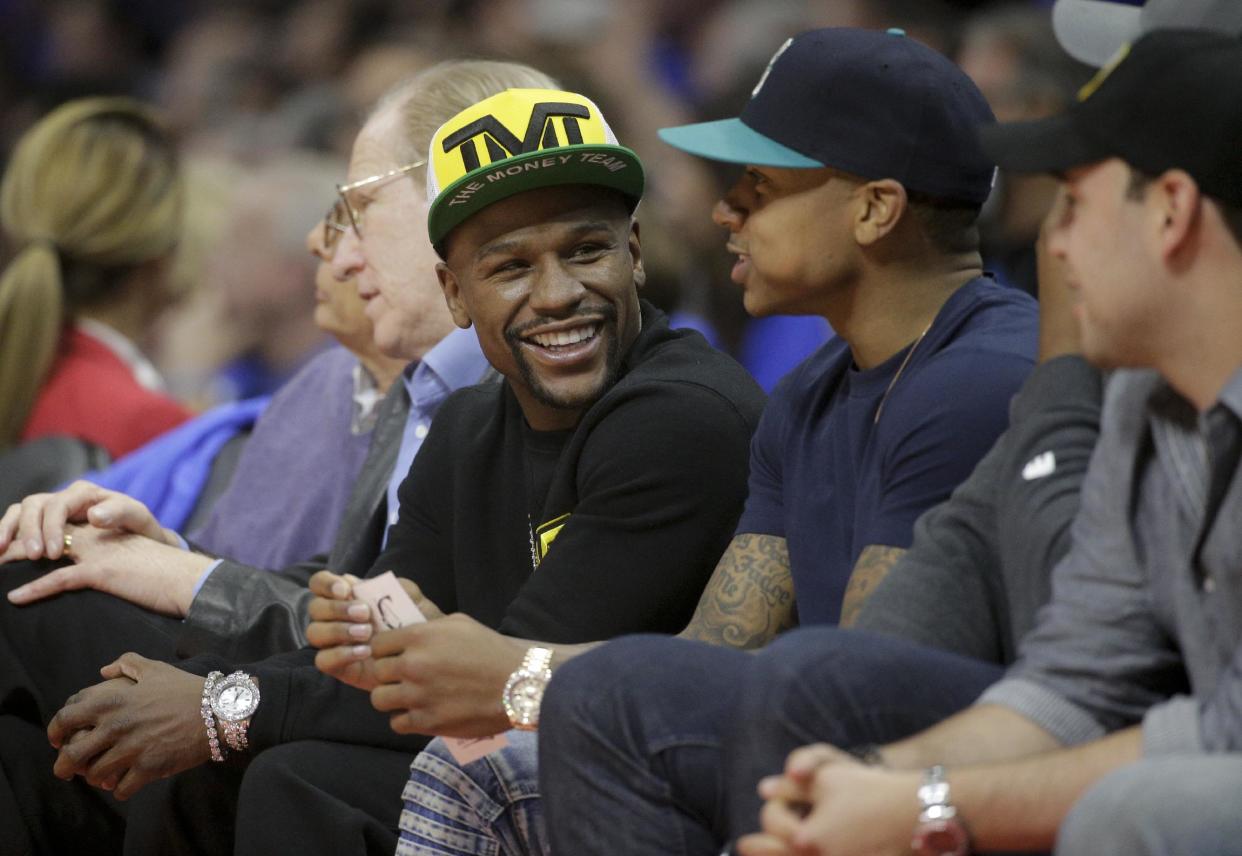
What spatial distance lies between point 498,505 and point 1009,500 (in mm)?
1179

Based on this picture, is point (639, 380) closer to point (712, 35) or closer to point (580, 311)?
point (580, 311)

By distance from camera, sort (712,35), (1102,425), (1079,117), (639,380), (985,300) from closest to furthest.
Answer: (1079,117) → (1102,425) → (985,300) → (639,380) → (712,35)

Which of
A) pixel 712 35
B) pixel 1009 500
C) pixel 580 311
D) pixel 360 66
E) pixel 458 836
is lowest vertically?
pixel 458 836

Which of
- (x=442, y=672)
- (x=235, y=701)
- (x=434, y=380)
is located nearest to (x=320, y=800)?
(x=235, y=701)

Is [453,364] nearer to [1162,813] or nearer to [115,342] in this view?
[115,342]

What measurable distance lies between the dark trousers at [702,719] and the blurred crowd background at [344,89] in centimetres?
205

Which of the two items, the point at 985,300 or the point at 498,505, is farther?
the point at 498,505

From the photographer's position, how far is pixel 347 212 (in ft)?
13.7

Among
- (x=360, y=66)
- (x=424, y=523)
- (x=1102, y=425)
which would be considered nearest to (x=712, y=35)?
(x=360, y=66)

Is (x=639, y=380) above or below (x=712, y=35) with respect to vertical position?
below

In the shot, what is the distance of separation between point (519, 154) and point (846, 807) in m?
1.53

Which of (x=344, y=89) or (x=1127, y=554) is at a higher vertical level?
(x=344, y=89)

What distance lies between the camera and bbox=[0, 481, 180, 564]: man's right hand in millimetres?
3689

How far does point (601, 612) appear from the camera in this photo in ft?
9.78
